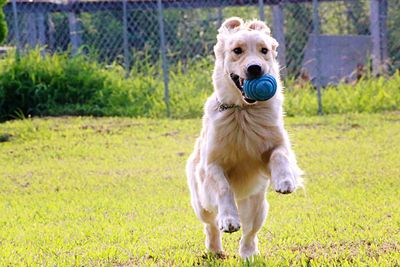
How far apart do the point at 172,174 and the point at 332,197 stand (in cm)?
241

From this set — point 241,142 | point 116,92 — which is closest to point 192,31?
point 116,92

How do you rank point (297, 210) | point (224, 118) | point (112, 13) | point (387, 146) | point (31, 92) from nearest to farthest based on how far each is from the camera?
point (224, 118), point (297, 210), point (387, 146), point (31, 92), point (112, 13)

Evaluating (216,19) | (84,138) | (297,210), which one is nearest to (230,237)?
(297,210)

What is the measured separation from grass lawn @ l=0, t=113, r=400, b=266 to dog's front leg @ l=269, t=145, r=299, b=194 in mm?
498

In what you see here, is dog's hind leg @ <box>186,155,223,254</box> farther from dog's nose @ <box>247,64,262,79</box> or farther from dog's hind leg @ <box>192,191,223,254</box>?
dog's nose @ <box>247,64,262,79</box>

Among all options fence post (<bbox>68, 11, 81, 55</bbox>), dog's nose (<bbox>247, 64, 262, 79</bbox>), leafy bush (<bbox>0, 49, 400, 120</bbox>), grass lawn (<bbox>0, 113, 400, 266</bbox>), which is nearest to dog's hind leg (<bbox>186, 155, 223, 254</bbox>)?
grass lawn (<bbox>0, 113, 400, 266</bbox>)

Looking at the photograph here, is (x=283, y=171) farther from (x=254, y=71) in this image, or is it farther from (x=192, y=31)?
(x=192, y=31)

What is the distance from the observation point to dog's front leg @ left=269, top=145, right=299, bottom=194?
4.87 m

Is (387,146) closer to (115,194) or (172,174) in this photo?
(172,174)

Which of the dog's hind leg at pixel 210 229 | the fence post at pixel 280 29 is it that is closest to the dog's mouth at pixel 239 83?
the dog's hind leg at pixel 210 229

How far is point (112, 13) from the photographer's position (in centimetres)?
1602

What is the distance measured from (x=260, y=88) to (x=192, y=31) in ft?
34.8

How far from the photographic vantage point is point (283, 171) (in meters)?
4.95

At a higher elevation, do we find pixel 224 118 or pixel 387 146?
pixel 224 118
